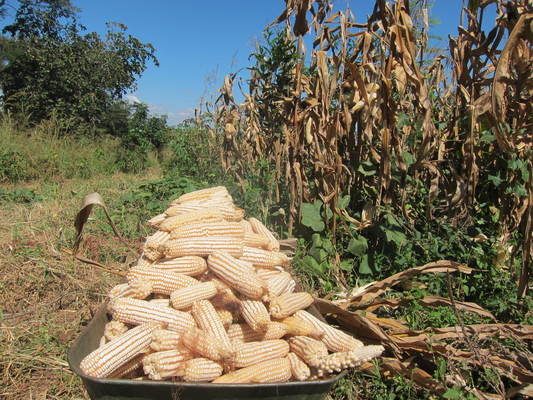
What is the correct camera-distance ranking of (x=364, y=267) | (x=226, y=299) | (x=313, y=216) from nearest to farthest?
(x=226, y=299)
(x=364, y=267)
(x=313, y=216)

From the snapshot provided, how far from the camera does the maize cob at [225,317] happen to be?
204 cm

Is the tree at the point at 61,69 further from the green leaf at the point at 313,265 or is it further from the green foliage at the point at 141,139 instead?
the green leaf at the point at 313,265

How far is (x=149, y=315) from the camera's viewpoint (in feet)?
6.42

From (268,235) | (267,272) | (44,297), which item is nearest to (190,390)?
(267,272)

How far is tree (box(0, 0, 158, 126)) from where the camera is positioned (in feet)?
52.4

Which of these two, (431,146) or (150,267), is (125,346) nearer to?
(150,267)

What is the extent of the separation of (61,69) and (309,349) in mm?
18036

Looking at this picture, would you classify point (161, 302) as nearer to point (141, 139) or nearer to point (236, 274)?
point (236, 274)

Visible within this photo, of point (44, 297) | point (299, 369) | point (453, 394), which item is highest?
point (299, 369)

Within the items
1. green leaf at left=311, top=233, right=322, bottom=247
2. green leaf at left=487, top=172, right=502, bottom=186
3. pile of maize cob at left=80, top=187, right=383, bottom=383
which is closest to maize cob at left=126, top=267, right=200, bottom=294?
pile of maize cob at left=80, top=187, right=383, bottom=383

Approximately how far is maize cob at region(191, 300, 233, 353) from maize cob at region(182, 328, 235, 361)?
41 millimetres

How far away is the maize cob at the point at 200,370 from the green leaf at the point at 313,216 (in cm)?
240

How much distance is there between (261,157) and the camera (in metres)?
5.36

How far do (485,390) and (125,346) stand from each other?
242cm
